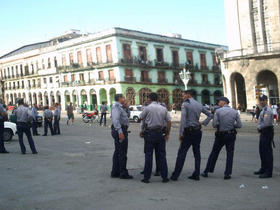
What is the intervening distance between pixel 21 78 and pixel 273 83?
48.2 meters

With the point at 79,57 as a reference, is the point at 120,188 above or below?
below

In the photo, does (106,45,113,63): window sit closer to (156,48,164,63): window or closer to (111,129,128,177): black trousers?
(156,48,164,63): window

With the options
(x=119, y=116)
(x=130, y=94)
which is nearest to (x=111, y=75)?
(x=130, y=94)

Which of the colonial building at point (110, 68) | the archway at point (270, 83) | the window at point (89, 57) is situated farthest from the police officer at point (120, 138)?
the window at point (89, 57)

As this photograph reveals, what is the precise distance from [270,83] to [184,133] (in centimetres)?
2885

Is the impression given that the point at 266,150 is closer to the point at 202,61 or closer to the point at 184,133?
the point at 184,133

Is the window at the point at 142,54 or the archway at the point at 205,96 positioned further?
the archway at the point at 205,96

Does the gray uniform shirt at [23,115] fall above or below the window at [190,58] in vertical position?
below

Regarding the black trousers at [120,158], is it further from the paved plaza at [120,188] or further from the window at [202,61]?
the window at [202,61]

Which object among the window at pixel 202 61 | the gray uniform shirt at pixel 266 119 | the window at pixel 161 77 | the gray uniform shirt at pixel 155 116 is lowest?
the gray uniform shirt at pixel 266 119

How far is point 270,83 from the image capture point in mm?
33531

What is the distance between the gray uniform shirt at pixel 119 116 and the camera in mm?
7305

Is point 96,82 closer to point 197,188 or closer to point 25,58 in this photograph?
point 25,58

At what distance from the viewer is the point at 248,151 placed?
11008 mm
